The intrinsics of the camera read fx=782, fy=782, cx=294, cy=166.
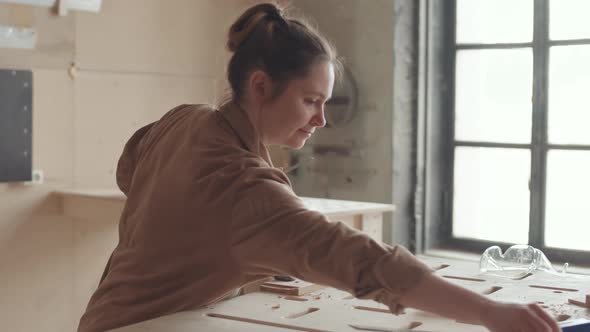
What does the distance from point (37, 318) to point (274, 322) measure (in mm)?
1638

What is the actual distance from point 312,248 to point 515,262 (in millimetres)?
1092

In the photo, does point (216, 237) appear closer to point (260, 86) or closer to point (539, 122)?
point (260, 86)

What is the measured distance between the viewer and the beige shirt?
4.03 feet

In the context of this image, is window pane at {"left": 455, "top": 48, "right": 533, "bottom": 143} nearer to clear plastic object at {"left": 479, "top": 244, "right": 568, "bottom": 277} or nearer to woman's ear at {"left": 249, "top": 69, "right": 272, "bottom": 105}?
clear plastic object at {"left": 479, "top": 244, "right": 568, "bottom": 277}

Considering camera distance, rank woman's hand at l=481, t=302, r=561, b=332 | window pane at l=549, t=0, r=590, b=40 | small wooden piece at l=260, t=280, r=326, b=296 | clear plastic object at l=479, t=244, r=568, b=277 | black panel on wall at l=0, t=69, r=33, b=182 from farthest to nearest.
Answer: window pane at l=549, t=0, r=590, b=40 → black panel on wall at l=0, t=69, r=33, b=182 → clear plastic object at l=479, t=244, r=568, b=277 → small wooden piece at l=260, t=280, r=326, b=296 → woman's hand at l=481, t=302, r=561, b=332

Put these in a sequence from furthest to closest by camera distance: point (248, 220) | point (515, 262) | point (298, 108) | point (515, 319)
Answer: point (515, 262), point (298, 108), point (248, 220), point (515, 319)

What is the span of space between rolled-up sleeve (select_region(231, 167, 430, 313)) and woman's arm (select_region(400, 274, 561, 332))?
0.02 meters

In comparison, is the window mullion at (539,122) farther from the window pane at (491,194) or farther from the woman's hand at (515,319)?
the woman's hand at (515,319)

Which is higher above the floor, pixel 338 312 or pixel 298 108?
pixel 298 108

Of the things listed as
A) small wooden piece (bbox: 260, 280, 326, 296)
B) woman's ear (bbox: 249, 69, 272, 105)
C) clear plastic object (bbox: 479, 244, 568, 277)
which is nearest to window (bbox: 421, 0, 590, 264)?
clear plastic object (bbox: 479, 244, 568, 277)

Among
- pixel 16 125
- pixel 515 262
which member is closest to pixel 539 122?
pixel 515 262

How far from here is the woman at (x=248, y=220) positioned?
1220 millimetres

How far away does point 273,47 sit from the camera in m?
1.49

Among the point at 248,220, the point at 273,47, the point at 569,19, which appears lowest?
the point at 248,220
